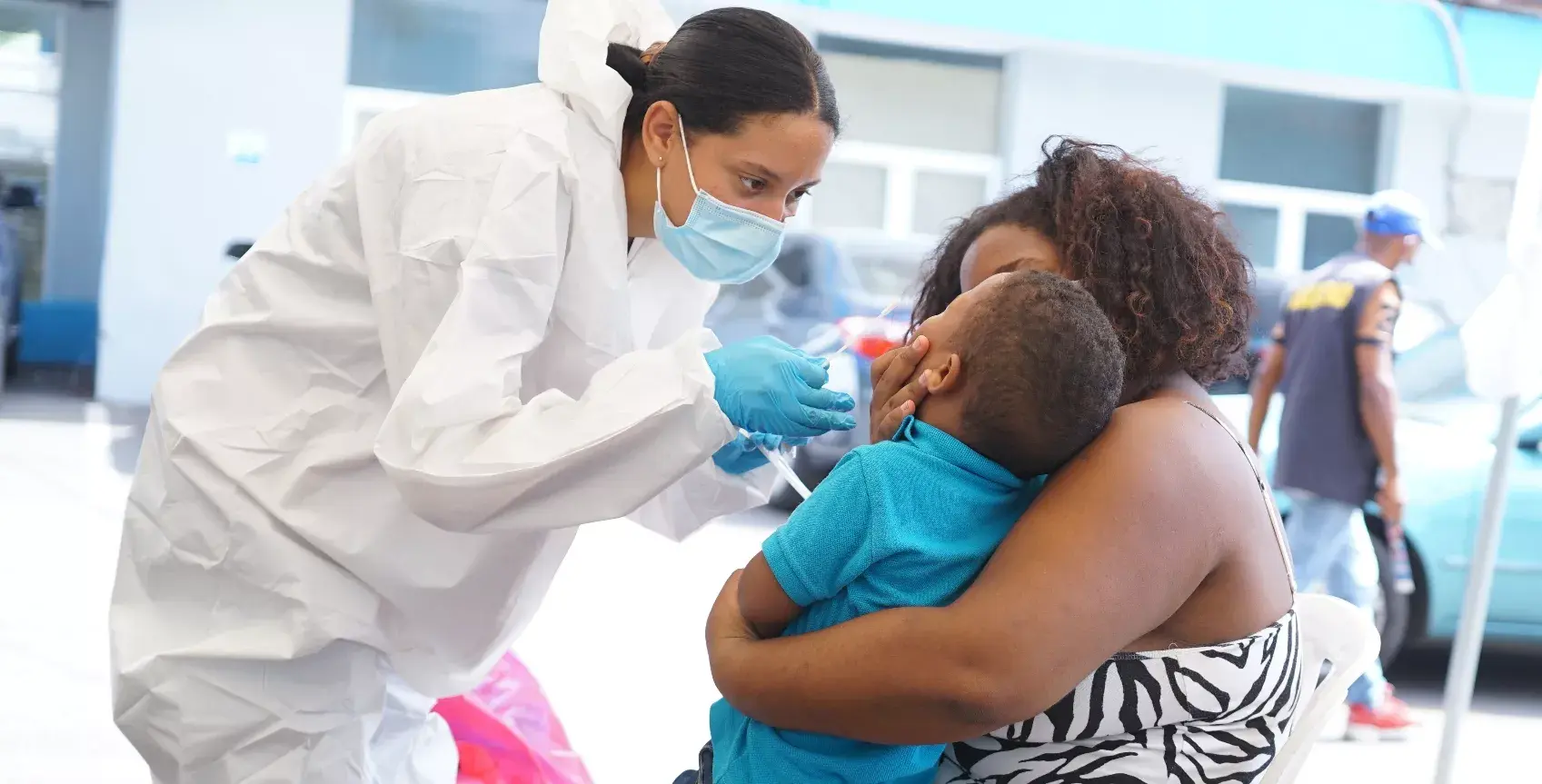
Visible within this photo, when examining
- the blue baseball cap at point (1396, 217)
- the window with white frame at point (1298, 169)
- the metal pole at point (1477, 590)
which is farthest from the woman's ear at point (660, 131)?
the window with white frame at point (1298, 169)

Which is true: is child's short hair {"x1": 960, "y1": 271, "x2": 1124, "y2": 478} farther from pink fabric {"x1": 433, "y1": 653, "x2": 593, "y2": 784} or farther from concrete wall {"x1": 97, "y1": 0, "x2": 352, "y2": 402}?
concrete wall {"x1": 97, "y1": 0, "x2": 352, "y2": 402}

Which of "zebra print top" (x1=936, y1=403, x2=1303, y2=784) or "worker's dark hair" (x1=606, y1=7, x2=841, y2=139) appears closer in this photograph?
"zebra print top" (x1=936, y1=403, x2=1303, y2=784)

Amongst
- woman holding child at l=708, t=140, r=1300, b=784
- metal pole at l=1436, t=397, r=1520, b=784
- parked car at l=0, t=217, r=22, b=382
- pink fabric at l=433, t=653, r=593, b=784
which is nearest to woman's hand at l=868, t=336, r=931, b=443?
woman holding child at l=708, t=140, r=1300, b=784

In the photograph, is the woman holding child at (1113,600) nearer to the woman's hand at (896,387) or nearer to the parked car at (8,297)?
the woman's hand at (896,387)

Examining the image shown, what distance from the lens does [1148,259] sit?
49.0 inches

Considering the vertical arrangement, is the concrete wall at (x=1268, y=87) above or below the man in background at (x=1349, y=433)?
above

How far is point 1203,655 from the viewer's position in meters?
1.13

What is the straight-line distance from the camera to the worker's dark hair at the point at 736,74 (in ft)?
5.03

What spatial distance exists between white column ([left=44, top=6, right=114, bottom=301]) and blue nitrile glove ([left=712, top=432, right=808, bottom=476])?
33.2 feet

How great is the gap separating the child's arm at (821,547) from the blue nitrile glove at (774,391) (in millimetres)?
279

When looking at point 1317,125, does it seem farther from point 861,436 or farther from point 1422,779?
point 1422,779

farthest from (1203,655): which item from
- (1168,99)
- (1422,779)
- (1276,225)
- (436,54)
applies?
(1276,225)

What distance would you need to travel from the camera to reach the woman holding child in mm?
1008

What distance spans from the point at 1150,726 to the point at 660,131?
865 mm
